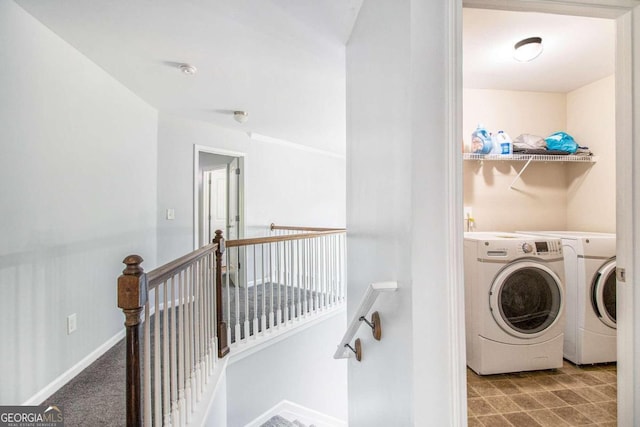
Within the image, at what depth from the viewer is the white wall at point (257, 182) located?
139 inches

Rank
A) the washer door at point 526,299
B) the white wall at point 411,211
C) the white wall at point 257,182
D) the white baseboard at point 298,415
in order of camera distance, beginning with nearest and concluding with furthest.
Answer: the white wall at point 411,211 < the washer door at point 526,299 < the white baseboard at point 298,415 < the white wall at point 257,182

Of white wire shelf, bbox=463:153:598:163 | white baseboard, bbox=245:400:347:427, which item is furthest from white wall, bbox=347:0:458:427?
white baseboard, bbox=245:400:347:427

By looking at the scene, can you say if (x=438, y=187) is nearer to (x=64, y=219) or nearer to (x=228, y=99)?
(x=64, y=219)

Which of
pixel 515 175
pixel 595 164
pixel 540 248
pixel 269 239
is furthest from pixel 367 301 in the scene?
pixel 595 164

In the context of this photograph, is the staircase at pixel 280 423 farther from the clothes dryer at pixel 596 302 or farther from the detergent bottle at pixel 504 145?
the detergent bottle at pixel 504 145

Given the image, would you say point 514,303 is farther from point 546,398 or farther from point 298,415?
point 298,415

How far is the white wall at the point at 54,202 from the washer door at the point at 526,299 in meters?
2.75

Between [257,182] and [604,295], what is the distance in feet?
13.0

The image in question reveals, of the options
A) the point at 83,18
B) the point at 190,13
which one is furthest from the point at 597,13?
the point at 83,18

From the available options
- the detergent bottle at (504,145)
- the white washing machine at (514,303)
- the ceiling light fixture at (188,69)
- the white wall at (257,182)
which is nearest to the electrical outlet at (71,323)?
the white wall at (257,182)

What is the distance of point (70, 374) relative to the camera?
2002 mm

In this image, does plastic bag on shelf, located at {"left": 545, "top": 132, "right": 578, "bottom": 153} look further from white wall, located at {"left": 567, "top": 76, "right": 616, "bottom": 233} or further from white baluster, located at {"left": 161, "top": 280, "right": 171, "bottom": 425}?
white baluster, located at {"left": 161, "top": 280, "right": 171, "bottom": 425}

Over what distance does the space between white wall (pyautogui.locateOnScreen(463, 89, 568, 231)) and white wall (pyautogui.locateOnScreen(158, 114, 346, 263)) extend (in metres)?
3.01

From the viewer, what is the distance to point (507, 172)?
244 cm
